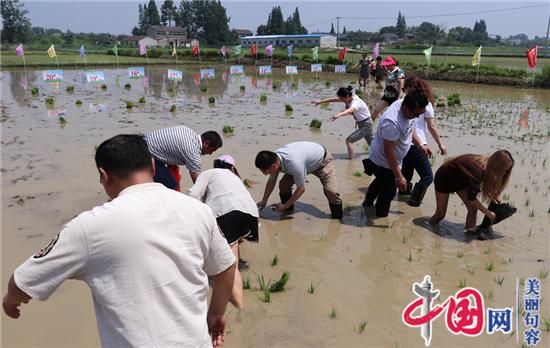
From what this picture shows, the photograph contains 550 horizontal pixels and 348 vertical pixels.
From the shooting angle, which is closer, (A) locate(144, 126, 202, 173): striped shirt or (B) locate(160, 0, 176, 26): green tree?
(A) locate(144, 126, 202, 173): striped shirt

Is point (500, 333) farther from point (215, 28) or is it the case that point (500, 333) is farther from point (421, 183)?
point (215, 28)

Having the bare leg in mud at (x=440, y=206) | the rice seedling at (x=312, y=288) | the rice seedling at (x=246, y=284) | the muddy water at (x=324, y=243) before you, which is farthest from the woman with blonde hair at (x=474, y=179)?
the rice seedling at (x=246, y=284)

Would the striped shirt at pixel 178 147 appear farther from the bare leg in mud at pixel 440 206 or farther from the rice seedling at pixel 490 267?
Answer: the rice seedling at pixel 490 267

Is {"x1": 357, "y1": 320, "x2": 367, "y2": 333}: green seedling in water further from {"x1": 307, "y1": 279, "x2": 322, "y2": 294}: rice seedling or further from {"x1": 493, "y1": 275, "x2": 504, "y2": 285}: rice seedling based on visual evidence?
{"x1": 493, "y1": 275, "x2": 504, "y2": 285}: rice seedling

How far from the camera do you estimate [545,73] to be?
18.2m

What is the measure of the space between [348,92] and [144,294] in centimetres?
588

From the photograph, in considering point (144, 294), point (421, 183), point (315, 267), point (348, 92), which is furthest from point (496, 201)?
point (144, 294)

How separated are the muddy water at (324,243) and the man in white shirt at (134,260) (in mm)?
1642

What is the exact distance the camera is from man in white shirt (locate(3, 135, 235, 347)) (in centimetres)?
129

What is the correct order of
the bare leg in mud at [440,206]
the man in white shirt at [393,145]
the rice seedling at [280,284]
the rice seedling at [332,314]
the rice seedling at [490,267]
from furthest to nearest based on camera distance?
the bare leg in mud at [440,206], the man in white shirt at [393,145], the rice seedling at [490,267], the rice seedling at [280,284], the rice seedling at [332,314]

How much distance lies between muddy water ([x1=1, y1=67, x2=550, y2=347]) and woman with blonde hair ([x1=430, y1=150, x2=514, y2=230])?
14.7 inches

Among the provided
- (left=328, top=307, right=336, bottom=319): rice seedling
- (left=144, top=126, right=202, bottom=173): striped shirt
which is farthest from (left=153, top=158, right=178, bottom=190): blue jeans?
(left=328, top=307, right=336, bottom=319): rice seedling

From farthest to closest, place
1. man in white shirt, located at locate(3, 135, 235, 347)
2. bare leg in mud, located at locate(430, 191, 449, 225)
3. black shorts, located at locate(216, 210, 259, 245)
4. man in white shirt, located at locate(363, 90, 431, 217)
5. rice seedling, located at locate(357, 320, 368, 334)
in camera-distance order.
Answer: bare leg in mud, located at locate(430, 191, 449, 225), man in white shirt, located at locate(363, 90, 431, 217), black shorts, located at locate(216, 210, 259, 245), rice seedling, located at locate(357, 320, 368, 334), man in white shirt, located at locate(3, 135, 235, 347)

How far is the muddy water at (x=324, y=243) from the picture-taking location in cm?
305
